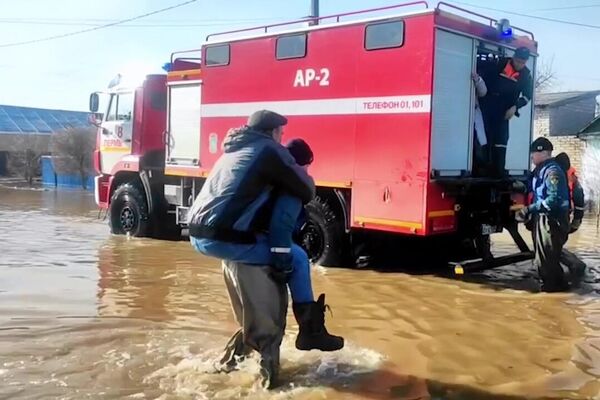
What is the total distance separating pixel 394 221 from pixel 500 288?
1.48 metres

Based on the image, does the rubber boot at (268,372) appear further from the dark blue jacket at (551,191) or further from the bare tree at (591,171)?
the bare tree at (591,171)

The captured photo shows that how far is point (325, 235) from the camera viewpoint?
9594 mm

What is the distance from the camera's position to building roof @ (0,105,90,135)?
50.9 m

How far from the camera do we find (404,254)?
10.3 m

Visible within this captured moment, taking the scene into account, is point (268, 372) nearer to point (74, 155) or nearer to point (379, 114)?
point (379, 114)

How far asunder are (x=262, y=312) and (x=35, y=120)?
5330cm

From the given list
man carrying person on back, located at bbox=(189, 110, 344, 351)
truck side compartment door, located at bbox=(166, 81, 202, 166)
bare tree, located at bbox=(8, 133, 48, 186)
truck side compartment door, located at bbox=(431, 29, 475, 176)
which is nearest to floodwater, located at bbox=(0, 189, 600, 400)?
man carrying person on back, located at bbox=(189, 110, 344, 351)

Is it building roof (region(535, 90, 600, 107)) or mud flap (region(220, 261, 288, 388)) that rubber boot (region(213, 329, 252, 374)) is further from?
building roof (region(535, 90, 600, 107))

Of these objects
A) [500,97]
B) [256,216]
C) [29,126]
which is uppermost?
[29,126]

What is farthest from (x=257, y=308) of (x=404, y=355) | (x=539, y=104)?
(x=539, y=104)

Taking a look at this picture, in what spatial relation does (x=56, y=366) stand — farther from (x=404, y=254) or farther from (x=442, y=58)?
(x=404, y=254)

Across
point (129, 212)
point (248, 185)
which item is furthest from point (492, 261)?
point (129, 212)

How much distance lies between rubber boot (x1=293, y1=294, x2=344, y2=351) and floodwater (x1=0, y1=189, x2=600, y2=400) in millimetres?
300

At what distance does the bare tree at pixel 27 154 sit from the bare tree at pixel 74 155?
2.87 m
